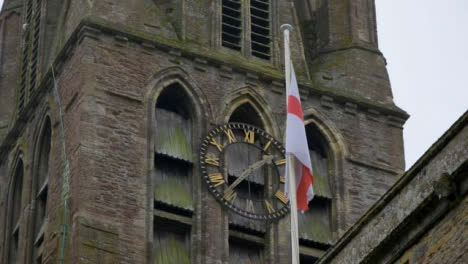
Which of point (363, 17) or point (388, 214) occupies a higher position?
point (363, 17)

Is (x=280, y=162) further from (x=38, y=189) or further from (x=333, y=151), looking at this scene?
(x=38, y=189)

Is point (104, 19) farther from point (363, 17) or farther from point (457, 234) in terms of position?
point (457, 234)

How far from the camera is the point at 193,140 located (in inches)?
1480

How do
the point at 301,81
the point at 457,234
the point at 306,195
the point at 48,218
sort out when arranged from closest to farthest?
1. the point at 457,234
2. the point at 306,195
3. the point at 48,218
4. the point at 301,81

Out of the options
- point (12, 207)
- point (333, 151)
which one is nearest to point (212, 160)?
point (333, 151)

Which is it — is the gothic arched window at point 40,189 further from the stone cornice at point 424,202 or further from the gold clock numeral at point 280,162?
the stone cornice at point 424,202

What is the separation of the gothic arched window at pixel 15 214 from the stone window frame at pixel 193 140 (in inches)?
171

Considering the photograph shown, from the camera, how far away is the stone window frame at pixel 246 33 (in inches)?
1565

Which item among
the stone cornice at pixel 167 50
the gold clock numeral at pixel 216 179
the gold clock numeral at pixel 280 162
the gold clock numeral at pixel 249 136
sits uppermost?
the stone cornice at pixel 167 50

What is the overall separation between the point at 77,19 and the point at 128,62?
1733 millimetres

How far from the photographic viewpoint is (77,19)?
3869 centimetres

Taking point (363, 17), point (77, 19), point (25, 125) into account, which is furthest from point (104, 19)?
point (363, 17)

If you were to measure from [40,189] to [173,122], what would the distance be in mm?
3293

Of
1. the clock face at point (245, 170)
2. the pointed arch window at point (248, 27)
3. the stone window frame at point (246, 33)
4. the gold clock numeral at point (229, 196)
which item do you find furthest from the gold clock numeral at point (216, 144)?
the pointed arch window at point (248, 27)
